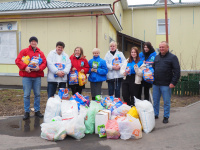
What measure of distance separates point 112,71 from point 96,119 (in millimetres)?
1939

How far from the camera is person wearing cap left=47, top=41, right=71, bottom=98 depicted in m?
5.63

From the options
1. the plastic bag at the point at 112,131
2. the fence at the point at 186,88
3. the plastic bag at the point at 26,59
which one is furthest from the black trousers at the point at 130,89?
the fence at the point at 186,88

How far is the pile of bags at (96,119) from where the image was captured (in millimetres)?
4215

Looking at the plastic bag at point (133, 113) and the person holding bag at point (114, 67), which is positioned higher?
the person holding bag at point (114, 67)

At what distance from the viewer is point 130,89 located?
18.8ft

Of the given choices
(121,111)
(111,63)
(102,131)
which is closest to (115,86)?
(111,63)

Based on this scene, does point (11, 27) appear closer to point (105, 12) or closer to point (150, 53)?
point (105, 12)

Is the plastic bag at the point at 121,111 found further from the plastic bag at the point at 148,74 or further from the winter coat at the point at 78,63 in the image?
the winter coat at the point at 78,63

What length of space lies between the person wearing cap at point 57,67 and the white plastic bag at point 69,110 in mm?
980

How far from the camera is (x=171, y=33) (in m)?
19.2

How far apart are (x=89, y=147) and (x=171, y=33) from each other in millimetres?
17455

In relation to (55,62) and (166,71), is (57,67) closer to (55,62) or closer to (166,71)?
(55,62)

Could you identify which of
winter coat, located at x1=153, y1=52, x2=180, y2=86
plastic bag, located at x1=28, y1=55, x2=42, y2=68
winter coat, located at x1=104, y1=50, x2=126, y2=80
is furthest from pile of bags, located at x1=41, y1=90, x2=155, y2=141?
plastic bag, located at x1=28, y1=55, x2=42, y2=68

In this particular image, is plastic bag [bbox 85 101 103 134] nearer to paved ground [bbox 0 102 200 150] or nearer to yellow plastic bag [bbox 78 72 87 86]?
paved ground [bbox 0 102 200 150]
